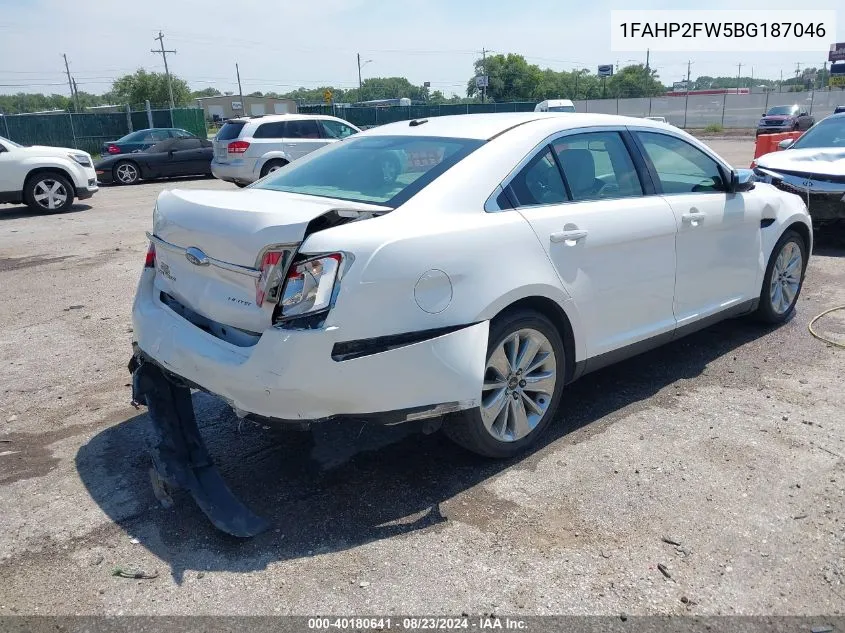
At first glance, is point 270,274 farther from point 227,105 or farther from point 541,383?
point 227,105

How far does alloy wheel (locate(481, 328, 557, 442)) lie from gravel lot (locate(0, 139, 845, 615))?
0.20 meters

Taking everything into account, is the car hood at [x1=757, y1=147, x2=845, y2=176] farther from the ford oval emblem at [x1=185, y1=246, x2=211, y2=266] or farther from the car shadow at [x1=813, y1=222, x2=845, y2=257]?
the ford oval emblem at [x1=185, y1=246, x2=211, y2=266]

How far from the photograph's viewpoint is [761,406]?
4340 mm

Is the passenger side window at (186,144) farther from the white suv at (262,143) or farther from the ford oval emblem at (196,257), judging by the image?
the ford oval emblem at (196,257)

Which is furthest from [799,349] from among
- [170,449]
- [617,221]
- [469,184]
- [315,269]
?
[170,449]

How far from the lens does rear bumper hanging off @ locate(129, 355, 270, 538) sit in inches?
123

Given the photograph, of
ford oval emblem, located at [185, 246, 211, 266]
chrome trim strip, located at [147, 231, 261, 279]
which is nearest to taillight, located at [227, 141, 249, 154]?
chrome trim strip, located at [147, 231, 261, 279]

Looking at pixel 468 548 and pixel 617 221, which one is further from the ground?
pixel 617 221

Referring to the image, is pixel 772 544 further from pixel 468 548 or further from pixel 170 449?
pixel 170 449

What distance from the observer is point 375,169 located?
3869mm

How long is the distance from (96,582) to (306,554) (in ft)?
2.62

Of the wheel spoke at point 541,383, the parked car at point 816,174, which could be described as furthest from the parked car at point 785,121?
the wheel spoke at point 541,383

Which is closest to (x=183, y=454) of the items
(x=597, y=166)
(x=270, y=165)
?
(x=597, y=166)

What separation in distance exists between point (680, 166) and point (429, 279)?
2.46m
